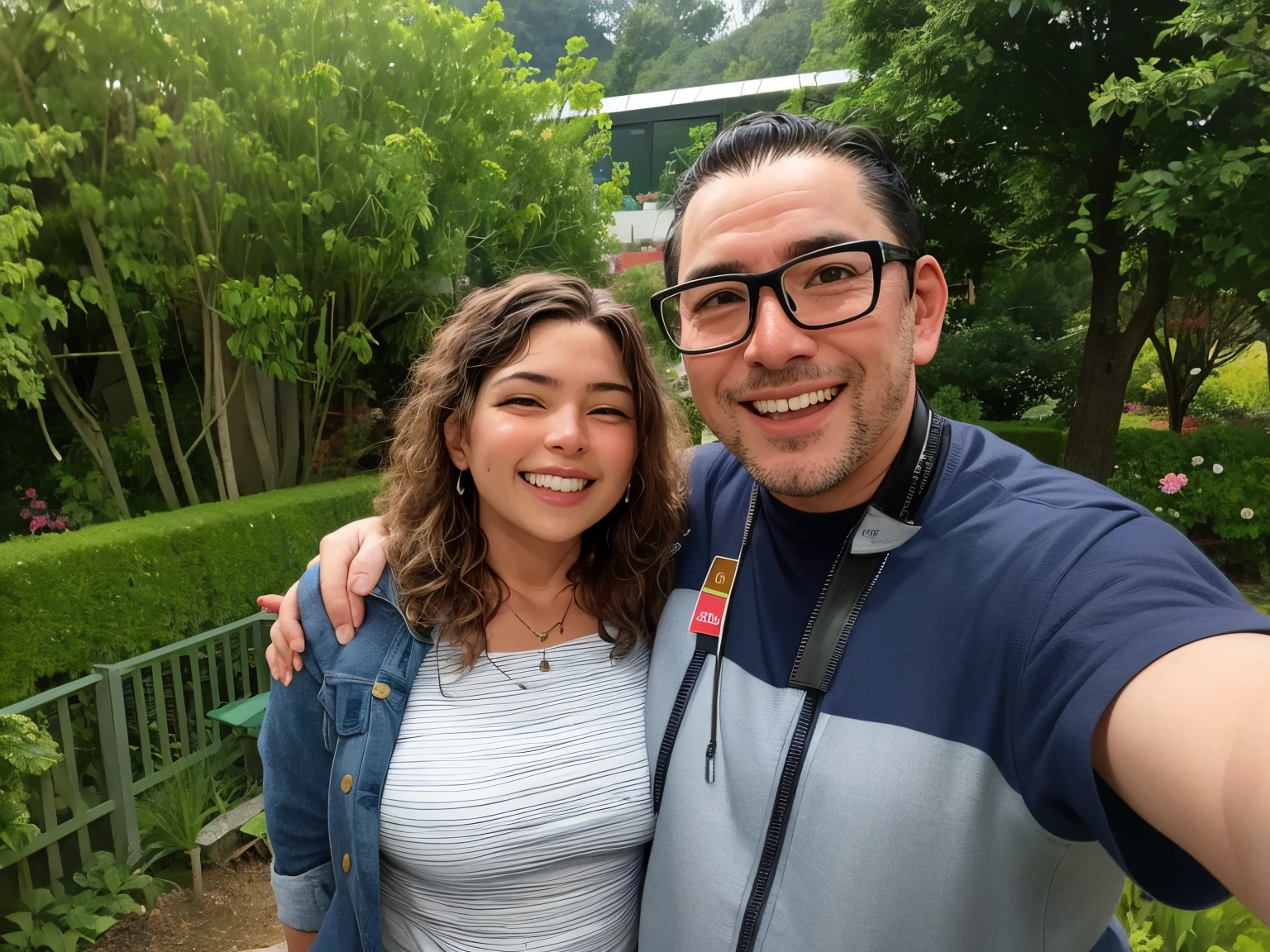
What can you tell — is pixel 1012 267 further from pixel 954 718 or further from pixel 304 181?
pixel 954 718

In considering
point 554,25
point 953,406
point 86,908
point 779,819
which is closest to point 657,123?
point 953,406

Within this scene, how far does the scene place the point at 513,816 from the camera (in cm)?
142

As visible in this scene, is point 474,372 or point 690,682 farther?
point 474,372

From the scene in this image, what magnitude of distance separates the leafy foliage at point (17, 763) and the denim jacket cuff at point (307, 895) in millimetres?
1792

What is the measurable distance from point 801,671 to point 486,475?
0.76 metres

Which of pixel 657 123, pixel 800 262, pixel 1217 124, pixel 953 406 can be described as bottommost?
pixel 953 406

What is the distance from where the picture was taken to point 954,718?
1.06 m

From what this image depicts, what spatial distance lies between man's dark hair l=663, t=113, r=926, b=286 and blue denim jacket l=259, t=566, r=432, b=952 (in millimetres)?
1105

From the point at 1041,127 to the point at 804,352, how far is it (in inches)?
328

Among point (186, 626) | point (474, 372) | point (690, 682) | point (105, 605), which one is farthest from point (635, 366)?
point (186, 626)

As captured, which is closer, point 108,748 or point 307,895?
point 307,895

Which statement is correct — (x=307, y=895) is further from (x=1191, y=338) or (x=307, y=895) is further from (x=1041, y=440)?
(x=1191, y=338)

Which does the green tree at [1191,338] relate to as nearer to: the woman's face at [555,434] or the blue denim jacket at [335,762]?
the woman's face at [555,434]

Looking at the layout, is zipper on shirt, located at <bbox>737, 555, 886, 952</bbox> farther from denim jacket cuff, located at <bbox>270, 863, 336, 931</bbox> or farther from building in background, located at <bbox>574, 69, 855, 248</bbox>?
building in background, located at <bbox>574, 69, 855, 248</bbox>
